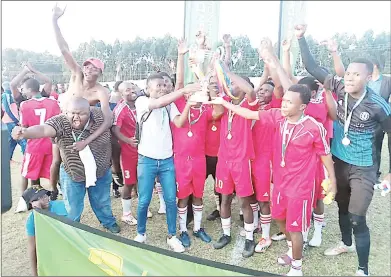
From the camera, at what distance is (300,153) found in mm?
3020

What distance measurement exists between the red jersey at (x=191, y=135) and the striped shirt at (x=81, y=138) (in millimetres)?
691

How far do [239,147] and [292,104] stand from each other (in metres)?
0.71

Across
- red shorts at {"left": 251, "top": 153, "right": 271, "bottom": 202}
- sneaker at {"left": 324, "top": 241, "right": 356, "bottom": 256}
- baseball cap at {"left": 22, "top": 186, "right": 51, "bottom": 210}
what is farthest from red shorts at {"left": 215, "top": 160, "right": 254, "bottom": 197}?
baseball cap at {"left": 22, "top": 186, "right": 51, "bottom": 210}

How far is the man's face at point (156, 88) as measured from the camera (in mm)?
3385

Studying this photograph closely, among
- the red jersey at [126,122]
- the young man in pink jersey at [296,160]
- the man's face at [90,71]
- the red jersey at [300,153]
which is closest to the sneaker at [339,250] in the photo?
the young man in pink jersey at [296,160]

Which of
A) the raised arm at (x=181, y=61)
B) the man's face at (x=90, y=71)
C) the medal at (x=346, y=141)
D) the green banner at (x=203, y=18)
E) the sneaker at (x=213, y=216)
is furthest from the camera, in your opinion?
the green banner at (x=203, y=18)

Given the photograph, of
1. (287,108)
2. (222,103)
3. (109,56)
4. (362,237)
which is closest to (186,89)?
(222,103)

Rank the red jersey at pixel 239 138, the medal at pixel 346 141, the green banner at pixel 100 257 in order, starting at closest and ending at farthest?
the green banner at pixel 100 257
the medal at pixel 346 141
the red jersey at pixel 239 138

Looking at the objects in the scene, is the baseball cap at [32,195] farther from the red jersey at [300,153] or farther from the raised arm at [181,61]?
the red jersey at [300,153]

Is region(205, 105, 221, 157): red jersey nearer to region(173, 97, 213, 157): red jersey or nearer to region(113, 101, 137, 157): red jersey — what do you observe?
region(173, 97, 213, 157): red jersey

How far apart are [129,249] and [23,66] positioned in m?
4.29

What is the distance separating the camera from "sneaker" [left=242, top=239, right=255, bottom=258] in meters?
3.59

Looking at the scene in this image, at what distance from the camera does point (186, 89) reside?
10.4 feet

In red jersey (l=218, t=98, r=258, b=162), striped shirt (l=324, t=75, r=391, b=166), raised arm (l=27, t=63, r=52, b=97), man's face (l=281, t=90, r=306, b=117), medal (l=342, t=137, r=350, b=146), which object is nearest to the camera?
man's face (l=281, t=90, r=306, b=117)
